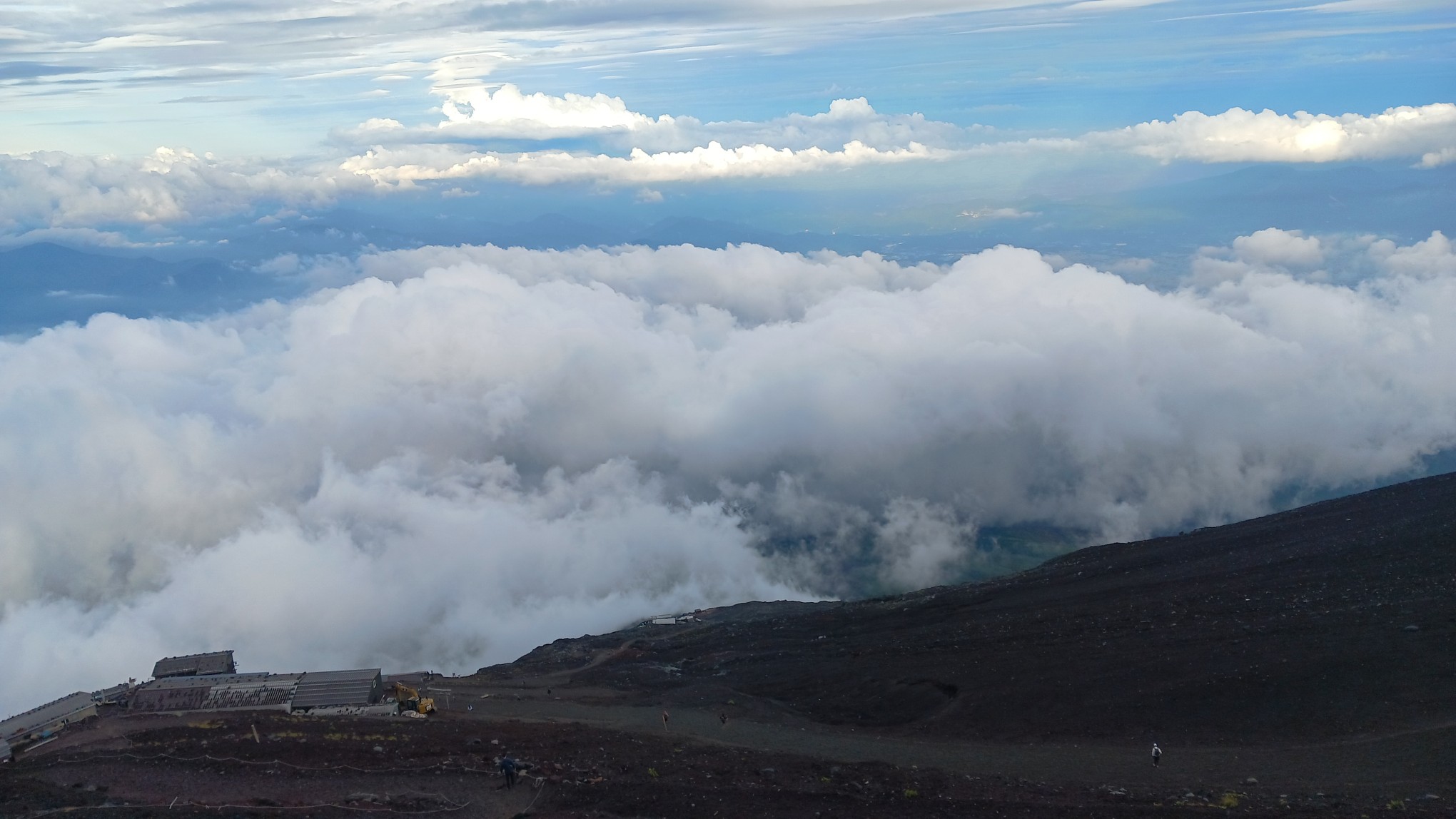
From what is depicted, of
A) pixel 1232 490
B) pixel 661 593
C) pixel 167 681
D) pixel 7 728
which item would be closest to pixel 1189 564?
pixel 167 681

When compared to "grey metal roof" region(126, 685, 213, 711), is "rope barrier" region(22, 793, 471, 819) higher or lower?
lower

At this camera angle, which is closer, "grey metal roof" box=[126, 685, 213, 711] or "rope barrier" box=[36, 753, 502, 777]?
"rope barrier" box=[36, 753, 502, 777]

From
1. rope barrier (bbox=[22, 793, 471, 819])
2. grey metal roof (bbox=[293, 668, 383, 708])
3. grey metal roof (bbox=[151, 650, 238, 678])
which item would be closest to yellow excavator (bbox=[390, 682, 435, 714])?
grey metal roof (bbox=[293, 668, 383, 708])

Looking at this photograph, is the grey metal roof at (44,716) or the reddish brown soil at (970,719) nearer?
the reddish brown soil at (970,719)

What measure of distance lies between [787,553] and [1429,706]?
A: 105836 mm

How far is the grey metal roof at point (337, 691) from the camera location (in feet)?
139

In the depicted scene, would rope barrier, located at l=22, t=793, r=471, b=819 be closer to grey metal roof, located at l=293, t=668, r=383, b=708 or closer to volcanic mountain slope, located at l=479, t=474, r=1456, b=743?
grey metal roof, located at l=293, t=668, r=383, b=708

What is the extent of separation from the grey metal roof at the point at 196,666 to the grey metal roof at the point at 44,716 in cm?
506

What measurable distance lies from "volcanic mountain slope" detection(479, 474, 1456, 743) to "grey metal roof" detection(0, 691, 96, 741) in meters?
18.3

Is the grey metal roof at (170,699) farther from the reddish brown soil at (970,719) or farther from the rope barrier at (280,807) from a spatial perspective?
the rope barrier at (280,807)

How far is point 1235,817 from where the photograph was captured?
24453 millimetres

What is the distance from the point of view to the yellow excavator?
41844mm

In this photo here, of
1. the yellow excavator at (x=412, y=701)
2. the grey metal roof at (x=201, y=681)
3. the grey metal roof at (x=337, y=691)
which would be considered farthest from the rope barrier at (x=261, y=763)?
the grey metal roof at (x=201, y=681)

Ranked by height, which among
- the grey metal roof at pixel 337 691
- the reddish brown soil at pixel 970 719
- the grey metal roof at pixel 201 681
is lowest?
the reddish brown soil at pixel 970 719
